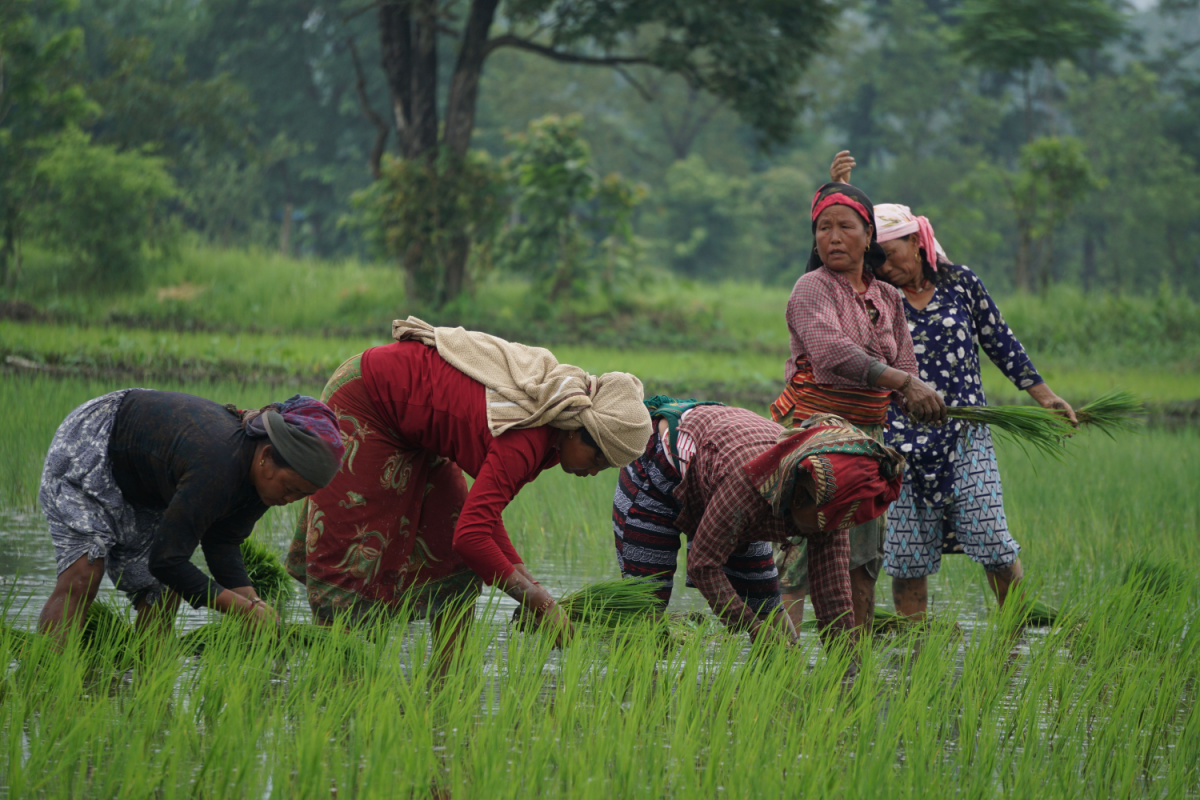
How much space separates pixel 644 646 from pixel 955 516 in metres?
1.43

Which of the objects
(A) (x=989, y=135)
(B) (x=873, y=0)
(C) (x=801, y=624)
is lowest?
(C) (x=801, y=624)

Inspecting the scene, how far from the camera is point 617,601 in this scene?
10.5ft

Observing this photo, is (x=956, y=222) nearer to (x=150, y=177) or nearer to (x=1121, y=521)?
(x=150, y=177)

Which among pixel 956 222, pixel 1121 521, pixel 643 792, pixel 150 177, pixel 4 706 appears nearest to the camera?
pixel 643 792

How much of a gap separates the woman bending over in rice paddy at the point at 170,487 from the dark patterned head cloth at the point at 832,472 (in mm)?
1089

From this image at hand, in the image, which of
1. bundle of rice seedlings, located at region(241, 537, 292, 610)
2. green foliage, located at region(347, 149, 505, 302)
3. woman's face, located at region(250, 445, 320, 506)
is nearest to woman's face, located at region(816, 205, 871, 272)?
woman's face, located at region(250, 445, 320, 506)

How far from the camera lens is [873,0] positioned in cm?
3075

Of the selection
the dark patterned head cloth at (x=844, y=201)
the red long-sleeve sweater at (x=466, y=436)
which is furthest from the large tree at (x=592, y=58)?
the red long-sleeve sweater at (x=466, y=436)

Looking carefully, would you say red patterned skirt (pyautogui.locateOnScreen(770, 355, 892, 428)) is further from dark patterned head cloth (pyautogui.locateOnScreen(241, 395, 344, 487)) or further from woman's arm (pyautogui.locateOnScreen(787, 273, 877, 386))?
dark patterned head cloth (pyautogui.locateOnScreen(241, 395, 344, 487))

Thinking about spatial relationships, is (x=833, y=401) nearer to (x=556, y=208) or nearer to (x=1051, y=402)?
(x=1051, y=402)

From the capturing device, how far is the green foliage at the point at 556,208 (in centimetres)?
1496

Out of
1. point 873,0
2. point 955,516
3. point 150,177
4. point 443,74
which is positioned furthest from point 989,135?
point 955,516

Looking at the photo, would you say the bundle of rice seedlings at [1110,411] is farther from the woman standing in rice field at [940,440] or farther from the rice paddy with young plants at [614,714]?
the rice paddy with young plants at [614,714]

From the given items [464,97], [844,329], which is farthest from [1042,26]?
[844,329]
